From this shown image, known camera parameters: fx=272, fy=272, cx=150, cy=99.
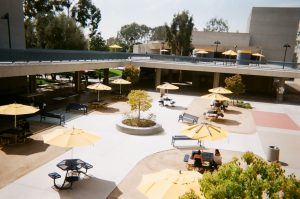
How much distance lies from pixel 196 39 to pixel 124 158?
46146mm

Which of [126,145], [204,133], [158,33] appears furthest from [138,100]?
[158,33]

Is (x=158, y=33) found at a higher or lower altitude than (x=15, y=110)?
higher

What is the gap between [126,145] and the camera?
624 inches

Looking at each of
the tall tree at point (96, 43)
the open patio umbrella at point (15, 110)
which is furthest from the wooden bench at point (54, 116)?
the tall tree at point (96, 43)

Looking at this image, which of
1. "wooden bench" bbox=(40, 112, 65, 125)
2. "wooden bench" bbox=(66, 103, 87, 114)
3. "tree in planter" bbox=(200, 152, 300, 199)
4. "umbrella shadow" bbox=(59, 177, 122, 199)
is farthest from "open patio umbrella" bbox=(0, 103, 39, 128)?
"tree in planter" bbox=(200, 152, 300, 199)

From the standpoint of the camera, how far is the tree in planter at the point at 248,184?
5.32 metres

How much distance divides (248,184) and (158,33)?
134023 millimetres

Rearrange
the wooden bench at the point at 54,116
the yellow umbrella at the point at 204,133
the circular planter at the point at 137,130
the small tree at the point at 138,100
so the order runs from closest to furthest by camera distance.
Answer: the yellow umbrella at the point at 204,133
the circular planter at the point at 137,130
the small tree at the point at 138,100
the wooden bench at the point at 54,116

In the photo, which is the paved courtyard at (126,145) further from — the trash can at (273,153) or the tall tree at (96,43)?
the tall tree at (96,43)

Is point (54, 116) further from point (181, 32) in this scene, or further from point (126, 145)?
point (181, 32)

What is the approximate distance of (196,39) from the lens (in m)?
56.0

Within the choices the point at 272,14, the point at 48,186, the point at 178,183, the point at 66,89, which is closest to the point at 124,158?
the point at 48,186

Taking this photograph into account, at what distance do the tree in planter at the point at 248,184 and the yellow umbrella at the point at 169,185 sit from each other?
67.6 inches

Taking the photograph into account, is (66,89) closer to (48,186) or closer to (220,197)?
(48,186)
